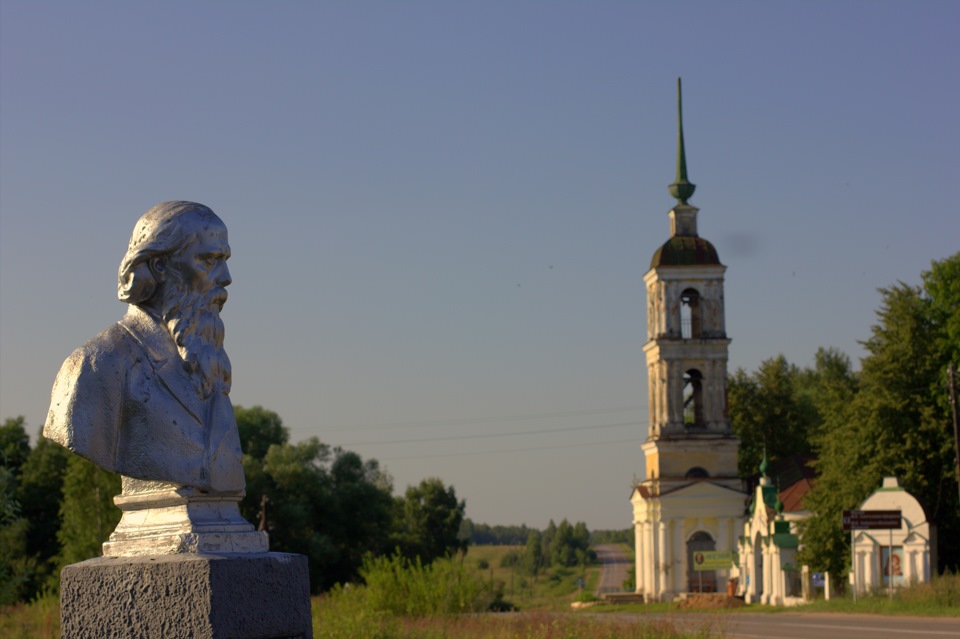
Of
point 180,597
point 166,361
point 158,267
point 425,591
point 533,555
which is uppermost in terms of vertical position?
point 158,267

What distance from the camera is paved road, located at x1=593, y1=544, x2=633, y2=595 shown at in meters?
113

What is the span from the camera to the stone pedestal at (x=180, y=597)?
14.1 feet

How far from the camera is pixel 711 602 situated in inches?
1721

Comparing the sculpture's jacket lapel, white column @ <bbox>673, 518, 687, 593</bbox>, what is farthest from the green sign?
the sculpture's jacket lapel

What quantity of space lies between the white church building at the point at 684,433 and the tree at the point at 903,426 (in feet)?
38.9

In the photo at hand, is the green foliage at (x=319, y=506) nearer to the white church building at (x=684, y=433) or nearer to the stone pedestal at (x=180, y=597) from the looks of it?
the white church building at (x=684, y=433)

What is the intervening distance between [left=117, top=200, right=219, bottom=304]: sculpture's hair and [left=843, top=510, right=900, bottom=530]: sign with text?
3110 centimetres

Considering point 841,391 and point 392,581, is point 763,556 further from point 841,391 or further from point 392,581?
point 392,581

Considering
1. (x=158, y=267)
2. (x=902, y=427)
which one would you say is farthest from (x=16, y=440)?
(x=158, y=267)

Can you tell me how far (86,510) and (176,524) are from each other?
37.3 metres

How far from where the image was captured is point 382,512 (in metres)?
51.0

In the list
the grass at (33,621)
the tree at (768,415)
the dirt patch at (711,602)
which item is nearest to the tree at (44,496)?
the dirt patch at (711,602)

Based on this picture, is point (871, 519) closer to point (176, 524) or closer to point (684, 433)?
point (684, 433)

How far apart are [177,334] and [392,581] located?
537 inches
